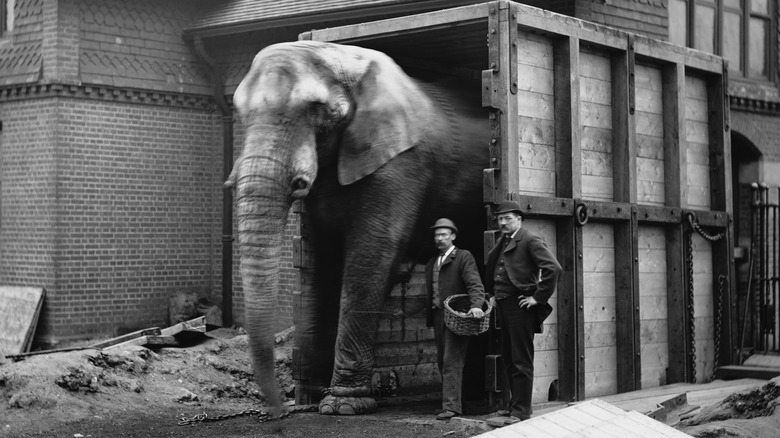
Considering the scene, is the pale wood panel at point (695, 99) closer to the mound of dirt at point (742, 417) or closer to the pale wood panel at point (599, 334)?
the pale wood panel at point (599, 334)

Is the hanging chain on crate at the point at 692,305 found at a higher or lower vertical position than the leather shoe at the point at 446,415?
higher

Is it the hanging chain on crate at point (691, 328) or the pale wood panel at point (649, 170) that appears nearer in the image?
the pale wood panel at point (649, 170)

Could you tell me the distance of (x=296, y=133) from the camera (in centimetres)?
882

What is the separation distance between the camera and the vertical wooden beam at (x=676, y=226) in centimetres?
1100

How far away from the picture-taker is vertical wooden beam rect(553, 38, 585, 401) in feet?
31.9

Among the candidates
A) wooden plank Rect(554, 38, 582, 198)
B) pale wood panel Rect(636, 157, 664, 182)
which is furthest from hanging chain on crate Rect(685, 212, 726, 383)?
wooden plank Rect(554, 38, 582, 198)

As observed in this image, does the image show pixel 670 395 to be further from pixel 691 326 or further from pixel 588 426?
pixel 588 426

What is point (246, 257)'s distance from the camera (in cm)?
844

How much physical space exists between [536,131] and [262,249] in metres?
2.61

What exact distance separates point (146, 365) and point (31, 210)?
508cm

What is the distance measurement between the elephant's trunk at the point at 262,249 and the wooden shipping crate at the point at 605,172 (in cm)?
169

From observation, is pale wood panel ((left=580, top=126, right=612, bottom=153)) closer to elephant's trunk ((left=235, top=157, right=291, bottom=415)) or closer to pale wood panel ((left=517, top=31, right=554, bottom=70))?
pale wood panel ((left=517, top=31, right=554, bottom=70))

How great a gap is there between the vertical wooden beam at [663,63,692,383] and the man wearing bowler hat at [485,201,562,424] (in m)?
2.76

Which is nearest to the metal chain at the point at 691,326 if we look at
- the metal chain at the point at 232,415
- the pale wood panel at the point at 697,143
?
the pale wood panel at the point at 697,143
